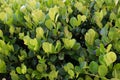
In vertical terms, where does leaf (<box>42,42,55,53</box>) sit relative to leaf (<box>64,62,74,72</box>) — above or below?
above

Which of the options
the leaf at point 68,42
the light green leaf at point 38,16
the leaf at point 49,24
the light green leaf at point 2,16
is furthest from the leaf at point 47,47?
the light green leaf at point 2,16

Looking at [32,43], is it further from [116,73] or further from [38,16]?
[116,73]

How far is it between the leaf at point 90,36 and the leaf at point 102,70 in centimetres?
29

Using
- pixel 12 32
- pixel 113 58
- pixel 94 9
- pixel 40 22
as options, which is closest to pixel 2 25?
pixel 12 32

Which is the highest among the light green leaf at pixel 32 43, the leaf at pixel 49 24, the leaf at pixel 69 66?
the leaf at pixel 49 24

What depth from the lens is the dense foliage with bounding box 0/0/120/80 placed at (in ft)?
6.08

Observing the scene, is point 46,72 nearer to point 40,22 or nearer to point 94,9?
point 40,22

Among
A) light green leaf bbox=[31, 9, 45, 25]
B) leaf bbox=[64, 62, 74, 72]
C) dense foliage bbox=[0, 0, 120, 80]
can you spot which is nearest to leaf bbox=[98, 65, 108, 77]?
dense foliage bbox=[0, 0, 120, 80]

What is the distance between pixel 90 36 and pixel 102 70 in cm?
31

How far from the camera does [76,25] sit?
216cm

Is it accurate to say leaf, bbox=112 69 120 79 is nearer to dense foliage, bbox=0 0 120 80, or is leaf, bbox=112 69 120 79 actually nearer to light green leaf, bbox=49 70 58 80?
dense foliage, bbox=0 0 120 80

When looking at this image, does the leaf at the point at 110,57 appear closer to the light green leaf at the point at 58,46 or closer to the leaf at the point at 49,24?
the light green leaf at the point at 58,46

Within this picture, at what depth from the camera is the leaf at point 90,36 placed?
1.96 metres

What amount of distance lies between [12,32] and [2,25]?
204 millimetres
